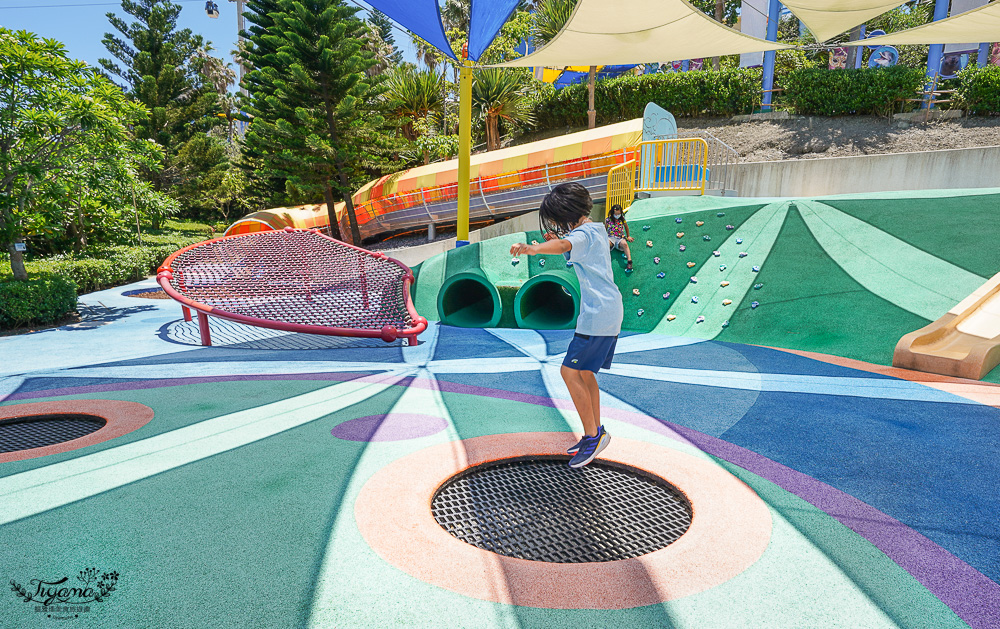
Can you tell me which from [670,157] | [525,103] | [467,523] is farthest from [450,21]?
[467,523]

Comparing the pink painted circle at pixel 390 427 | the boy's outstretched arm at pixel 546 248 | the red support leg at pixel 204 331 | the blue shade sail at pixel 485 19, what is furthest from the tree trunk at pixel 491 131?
the boy's outstretched arm at pixel 546 248

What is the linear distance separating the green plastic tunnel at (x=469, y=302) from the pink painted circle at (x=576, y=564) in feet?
18.4

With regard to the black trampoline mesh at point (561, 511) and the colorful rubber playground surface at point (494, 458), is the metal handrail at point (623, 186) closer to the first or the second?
the colorful rubber playground surface at point (494, 458)

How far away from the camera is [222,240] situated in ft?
33.7

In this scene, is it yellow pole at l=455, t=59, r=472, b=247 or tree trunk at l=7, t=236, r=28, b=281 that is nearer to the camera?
tree trunk at l=7, t=236, r=28, b=281

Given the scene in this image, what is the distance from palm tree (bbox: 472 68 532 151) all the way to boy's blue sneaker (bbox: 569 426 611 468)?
71.0ft

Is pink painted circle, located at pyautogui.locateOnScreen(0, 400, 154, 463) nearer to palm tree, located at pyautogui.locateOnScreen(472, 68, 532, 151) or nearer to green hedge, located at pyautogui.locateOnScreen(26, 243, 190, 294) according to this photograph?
green hedge, located at pyautogui.locateOnScreen(26, 243, 190, 294)

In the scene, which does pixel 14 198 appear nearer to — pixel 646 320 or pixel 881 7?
pixel 646 320

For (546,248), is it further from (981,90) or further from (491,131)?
(491,131)

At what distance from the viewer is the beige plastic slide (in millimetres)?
5332

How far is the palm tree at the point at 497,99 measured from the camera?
2328 cm

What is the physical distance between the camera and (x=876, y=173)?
40.0 feet

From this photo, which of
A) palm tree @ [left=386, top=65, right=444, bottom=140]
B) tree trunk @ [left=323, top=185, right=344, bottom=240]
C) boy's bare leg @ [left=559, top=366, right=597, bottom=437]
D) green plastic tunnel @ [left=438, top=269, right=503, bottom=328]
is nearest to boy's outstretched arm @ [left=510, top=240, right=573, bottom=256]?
boy's bare leg @ [left=559, top=366, right=597, bottom=437]

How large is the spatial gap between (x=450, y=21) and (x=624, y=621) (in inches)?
1625
